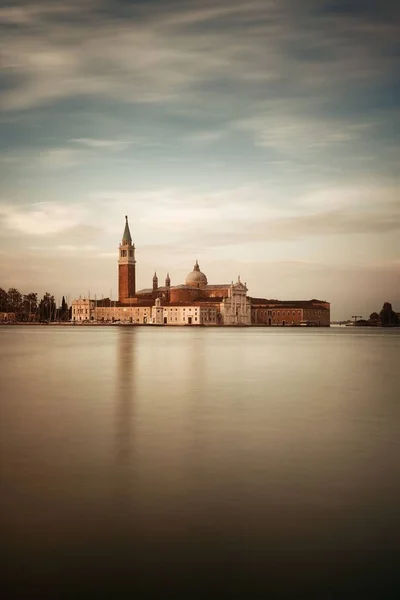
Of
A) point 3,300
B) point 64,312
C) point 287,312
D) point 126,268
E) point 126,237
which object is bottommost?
point 287,312

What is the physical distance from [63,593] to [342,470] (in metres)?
3.91

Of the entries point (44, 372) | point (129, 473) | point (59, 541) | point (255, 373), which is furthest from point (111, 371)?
point (59, 541)

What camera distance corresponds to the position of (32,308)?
4938 inches

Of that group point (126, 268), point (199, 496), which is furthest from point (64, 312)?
point (199, 496)

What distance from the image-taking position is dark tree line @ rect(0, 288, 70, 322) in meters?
122

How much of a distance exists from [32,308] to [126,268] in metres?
21.5

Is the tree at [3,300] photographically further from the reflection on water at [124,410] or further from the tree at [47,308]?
the reflection on water at [124,410]

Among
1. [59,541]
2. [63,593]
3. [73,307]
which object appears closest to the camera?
[63,593]

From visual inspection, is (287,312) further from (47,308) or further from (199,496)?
(199,496)

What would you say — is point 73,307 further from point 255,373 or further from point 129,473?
point 129,473

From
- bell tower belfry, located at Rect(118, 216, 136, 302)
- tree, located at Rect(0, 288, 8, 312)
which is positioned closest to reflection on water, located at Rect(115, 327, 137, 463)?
bell tower belfry, located at Rect(118, 216, 136, 302)

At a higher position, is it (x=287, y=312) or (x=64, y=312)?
(x=64, y=312)

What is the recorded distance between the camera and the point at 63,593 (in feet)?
14.2

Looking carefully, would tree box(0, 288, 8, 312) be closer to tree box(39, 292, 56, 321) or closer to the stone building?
tree box(39, 292, 56, 321)
